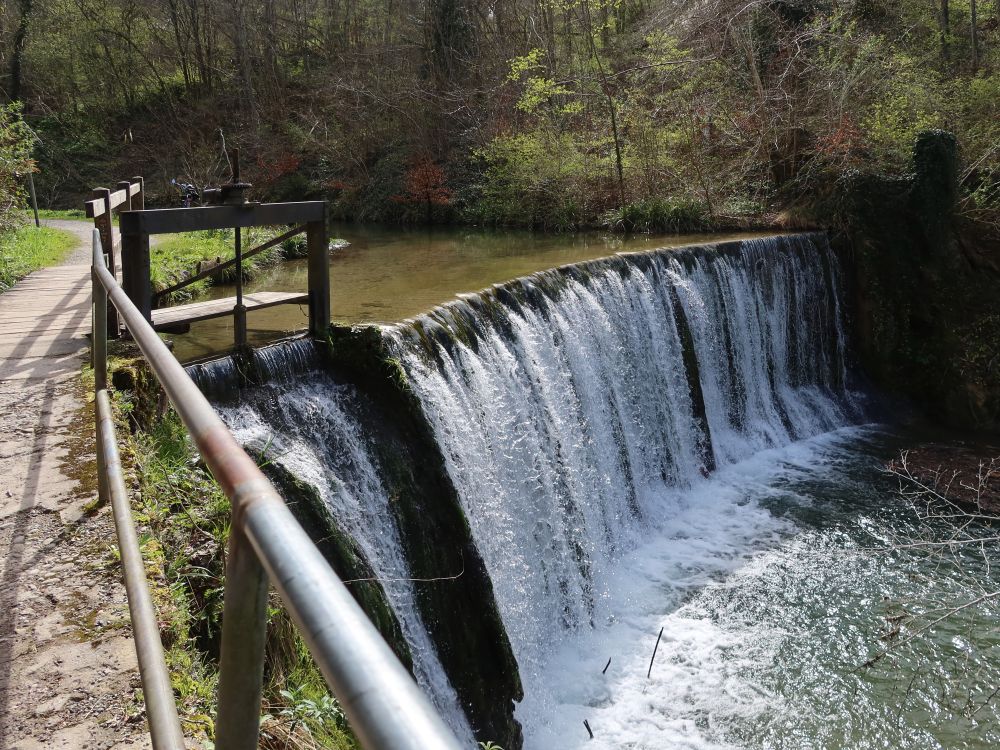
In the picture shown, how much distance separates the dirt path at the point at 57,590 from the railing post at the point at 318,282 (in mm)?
2165

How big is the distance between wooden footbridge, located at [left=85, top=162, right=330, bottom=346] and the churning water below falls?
2.47ft

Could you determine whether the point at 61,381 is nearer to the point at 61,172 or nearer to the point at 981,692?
the point at 981,692

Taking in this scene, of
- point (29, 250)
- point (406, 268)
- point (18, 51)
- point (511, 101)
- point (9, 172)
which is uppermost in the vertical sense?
point (18, 51)

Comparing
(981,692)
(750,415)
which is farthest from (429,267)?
(981,692)

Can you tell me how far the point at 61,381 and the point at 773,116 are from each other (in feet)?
49.8

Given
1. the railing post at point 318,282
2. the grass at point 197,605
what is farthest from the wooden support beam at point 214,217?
the grass at point 197,605

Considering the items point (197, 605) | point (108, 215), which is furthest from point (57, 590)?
point (108, 215)

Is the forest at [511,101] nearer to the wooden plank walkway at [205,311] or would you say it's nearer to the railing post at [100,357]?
the wooden plank walkway at [205,311]

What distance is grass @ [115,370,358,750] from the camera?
3.31 metres

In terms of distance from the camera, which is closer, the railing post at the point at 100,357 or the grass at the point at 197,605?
the grass at the point at 197,605

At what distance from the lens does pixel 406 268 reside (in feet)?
43.5

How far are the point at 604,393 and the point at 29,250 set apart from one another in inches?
355

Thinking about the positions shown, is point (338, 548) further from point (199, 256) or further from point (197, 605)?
point (199, 256)

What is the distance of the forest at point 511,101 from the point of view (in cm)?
1658
